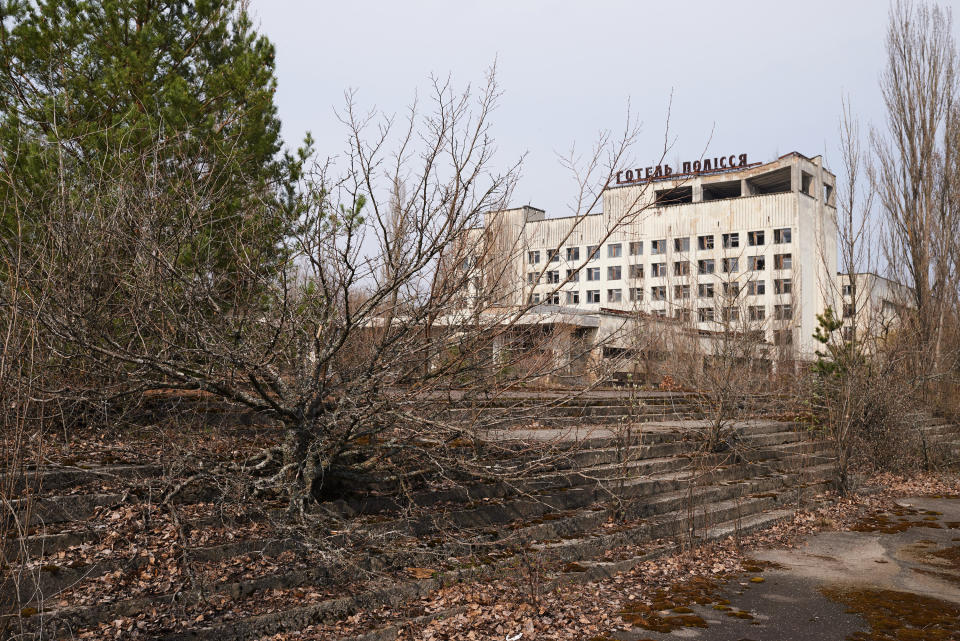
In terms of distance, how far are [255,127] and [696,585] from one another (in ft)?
23.4

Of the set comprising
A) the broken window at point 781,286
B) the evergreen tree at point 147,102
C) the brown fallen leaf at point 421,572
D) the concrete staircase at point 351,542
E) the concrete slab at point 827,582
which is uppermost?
the broken window at point 781,286

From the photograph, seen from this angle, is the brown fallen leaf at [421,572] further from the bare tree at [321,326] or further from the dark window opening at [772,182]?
the dark window opening at [772,182]

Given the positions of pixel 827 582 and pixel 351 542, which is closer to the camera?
pixel 351 542

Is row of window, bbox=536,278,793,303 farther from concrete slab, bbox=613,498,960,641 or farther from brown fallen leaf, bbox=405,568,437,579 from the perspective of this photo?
concrete slab, bbox=613,498,960,641

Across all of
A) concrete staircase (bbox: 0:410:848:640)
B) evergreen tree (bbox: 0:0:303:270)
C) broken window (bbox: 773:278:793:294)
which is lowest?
concrete staircase (bbox: 0:410:848:640)

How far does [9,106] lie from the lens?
25.0 feet

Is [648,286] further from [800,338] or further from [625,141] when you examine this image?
[625,141]

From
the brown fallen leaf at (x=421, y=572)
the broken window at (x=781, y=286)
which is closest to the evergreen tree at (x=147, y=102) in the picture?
the brown fallen leaf at (x=421, y=572)

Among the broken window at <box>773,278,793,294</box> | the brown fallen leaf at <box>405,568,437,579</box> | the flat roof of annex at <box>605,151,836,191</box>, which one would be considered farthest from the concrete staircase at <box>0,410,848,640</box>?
the flat roof of annex at <box>605,151,836,191</box>

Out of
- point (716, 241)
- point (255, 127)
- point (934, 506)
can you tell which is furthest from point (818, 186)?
point (255, 127)

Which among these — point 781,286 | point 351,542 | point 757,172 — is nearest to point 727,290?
point 351,542

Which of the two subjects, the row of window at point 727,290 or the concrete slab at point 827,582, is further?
the row of window at point 727,290

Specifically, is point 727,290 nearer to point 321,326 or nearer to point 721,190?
point 321,326

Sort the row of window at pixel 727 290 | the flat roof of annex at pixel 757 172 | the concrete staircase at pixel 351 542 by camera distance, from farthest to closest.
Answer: the flat roof of annex at pixel 757 172 < the row of window at pixel 727 290 < the concrete staircase at pixel 351 542
